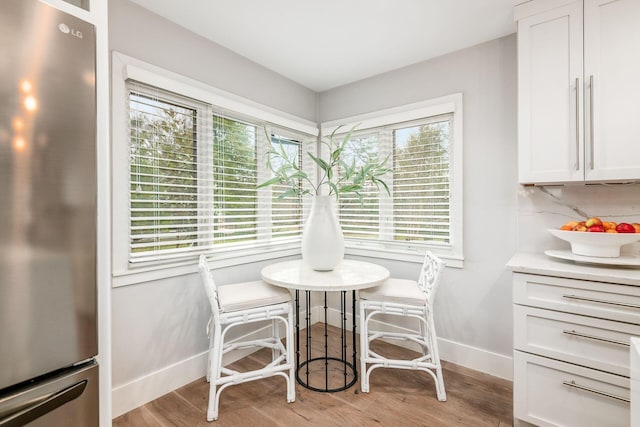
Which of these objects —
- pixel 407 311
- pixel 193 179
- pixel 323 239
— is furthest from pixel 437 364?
pixel 193 179

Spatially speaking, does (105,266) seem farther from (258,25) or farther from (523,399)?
(523,399)

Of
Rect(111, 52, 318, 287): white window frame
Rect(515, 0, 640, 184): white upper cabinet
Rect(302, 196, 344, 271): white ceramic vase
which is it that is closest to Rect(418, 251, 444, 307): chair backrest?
Rect(302, 196, 344, 271): white ceramic vase

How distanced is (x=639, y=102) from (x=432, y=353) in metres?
1.81

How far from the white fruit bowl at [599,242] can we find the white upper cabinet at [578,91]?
0.33 metres

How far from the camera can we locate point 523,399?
5.42 ft

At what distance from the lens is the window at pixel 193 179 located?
6.37ft

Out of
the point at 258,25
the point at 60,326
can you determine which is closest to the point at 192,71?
the point at 258,25

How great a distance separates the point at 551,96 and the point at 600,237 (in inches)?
33.7

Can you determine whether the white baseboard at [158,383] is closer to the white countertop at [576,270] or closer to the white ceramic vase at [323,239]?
the white ceramic vase at [323,239]

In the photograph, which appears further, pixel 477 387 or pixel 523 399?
pixel 477 387

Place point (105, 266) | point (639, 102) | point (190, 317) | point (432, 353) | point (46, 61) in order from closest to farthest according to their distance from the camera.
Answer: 1. point (46, 61)
2. point (105, 266)
3. point (639, 102)
4. point (432, 353)
5. point (190, 317)

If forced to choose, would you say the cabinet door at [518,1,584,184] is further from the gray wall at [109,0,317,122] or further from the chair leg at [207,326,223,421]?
the chair leg at [207,326,223,421]

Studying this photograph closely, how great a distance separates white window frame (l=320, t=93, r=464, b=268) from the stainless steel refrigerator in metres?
2.02

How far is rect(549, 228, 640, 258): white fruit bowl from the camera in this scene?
1.57 m
